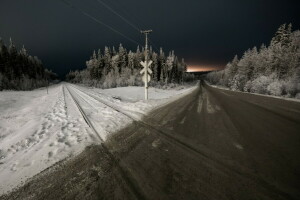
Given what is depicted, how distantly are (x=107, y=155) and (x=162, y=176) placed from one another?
1.59 meters

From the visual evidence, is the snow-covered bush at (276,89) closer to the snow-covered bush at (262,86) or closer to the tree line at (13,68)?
the snow-covered bush at (262,86)

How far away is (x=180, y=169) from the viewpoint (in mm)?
3176

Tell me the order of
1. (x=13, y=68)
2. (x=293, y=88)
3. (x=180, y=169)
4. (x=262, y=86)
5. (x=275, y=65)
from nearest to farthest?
(x=180, y=169) < (x=293, y=88) < (x=262, y=86) < (x=275, y=65) < (x=13, y=68)

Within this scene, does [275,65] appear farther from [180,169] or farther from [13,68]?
[13,68]

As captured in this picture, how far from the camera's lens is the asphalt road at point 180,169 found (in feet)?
8.36

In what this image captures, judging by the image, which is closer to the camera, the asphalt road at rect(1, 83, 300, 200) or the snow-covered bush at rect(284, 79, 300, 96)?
the asphalt road at rect(1, 83, 300, 200)

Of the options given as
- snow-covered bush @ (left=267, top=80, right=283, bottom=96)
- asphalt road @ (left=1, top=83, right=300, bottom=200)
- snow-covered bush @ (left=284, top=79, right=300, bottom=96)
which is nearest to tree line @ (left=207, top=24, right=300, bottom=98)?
snow-covered bush @ (left=267, top=80, right=283, bottom=96)

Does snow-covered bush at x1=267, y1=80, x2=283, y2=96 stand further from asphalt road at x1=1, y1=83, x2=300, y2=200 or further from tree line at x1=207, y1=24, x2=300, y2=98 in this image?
asphalt road at x1=1, y1=83, x2=300, y2=200

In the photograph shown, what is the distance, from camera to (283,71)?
118ft

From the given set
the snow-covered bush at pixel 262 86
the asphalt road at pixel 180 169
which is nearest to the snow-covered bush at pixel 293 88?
the snow-covered bush at pixel 262 86

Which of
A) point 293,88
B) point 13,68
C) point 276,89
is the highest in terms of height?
point 13,68

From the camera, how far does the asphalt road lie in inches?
100

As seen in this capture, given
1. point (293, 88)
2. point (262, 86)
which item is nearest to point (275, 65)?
point (262, 86)

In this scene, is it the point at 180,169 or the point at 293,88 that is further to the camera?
the point at 293,88
